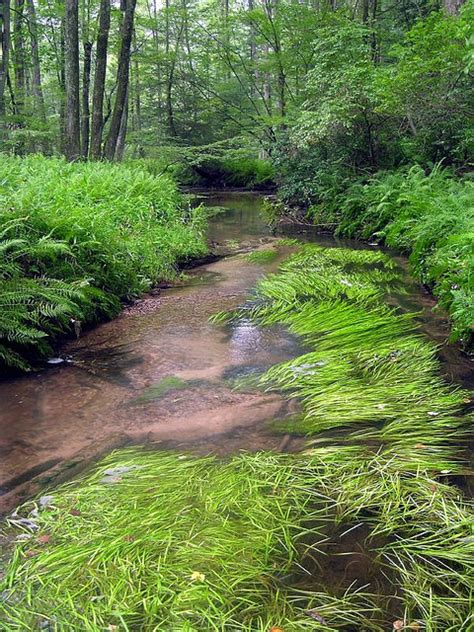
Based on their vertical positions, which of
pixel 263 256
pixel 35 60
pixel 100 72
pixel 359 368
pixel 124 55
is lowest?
pixel 359 368

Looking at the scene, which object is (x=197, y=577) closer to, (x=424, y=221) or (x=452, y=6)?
(x=424, y=221)

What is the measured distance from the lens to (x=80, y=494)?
7.63ft

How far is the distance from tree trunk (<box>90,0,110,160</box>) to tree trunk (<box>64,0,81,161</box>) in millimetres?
558

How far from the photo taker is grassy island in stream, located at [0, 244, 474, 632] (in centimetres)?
170

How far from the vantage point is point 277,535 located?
2.06m

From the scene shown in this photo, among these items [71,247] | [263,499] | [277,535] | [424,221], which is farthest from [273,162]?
[277,535]

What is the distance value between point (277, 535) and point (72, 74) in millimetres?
10034

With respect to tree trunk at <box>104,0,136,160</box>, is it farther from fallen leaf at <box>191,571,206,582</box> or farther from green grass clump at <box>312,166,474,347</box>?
fallen leaf at <box>191,571,206,582</box>

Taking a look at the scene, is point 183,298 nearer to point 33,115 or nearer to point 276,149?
point 276,149

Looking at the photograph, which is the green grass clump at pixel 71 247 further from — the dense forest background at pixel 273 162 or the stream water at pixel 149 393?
the stream water at pixel 149 393

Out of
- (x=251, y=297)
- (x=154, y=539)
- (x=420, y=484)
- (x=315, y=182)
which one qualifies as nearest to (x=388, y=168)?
(x=315, y=182)

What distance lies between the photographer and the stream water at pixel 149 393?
9.12 ft

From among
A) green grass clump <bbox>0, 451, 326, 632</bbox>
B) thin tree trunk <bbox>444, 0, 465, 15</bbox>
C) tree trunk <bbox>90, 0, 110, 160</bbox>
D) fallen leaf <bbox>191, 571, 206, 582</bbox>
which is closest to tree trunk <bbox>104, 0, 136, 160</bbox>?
tree trunk <bbox>90, 0, 110, 160</bbox>

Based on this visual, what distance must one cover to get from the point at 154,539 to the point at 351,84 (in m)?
9.20
